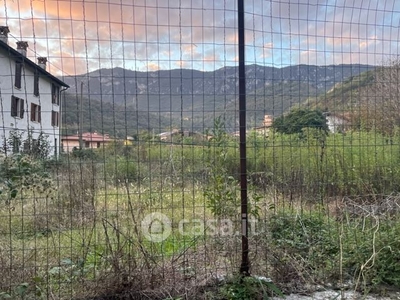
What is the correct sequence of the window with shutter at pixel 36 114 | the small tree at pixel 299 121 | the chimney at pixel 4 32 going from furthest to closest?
the small tree at pixel 299 121 < the window with shutter at pixel 36 114 < the chimney at pixel 4 32

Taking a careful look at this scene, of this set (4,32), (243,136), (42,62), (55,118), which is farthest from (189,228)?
(4,32)

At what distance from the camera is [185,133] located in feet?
9.07

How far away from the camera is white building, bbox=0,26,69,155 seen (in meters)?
2.43

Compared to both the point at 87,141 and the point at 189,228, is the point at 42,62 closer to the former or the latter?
the point at 87,141

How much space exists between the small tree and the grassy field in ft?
0.30

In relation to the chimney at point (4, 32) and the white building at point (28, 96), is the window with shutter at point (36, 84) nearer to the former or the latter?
the white building at point (28, 96)

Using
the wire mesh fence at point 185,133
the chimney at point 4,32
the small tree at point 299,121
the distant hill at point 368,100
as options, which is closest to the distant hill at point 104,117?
the wire mesh fence at point 185,133

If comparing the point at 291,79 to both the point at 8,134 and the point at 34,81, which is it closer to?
the point at 34,81

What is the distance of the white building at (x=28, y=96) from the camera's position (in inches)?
95.5

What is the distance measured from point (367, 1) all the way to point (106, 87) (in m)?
2.53

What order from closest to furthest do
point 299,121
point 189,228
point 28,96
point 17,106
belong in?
point 28,96, point 17,106, point 299,121, point 189,228

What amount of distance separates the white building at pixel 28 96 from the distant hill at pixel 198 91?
0.87 feet

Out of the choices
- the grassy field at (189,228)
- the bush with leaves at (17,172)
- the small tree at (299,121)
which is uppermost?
the small tree at (299,121)

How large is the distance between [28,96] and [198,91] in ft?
4.43
